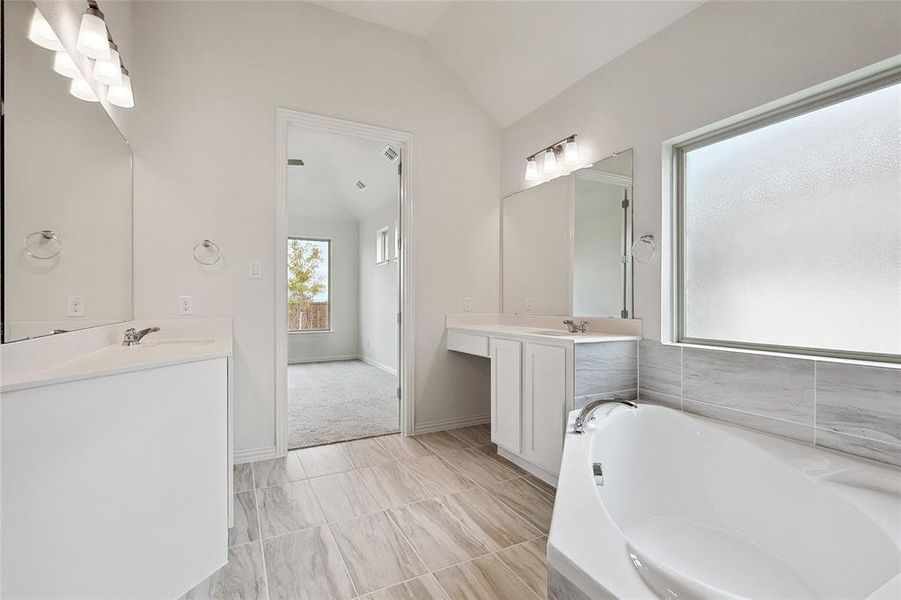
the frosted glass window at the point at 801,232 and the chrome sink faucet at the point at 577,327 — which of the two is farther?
the chrome sink faucet at the point at 577,327

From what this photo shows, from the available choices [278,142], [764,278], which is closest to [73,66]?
[278,142]

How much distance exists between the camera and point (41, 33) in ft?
4.16

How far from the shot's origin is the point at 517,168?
11.0ft

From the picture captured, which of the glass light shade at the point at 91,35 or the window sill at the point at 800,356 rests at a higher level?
the glass light shade at the point at 91,35

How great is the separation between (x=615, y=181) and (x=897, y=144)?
3.91 ft

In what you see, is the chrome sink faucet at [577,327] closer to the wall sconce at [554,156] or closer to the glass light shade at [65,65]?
the wall sconce at [554,156]

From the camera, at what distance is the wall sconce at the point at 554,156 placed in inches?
109

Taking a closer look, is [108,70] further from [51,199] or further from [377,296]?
[377,296]

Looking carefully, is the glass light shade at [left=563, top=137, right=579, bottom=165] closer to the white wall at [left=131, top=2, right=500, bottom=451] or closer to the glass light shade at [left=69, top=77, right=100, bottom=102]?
the white wall at [left=131, top=2, right=500, bottom=451]

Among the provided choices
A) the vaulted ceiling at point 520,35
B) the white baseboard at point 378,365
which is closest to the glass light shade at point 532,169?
the vaulted ceiling at point 520,35

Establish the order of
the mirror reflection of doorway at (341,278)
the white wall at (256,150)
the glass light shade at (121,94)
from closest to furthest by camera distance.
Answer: the glass light shade at (121,94) → the white wall at (256,150) → the mirror reflection of doorway at (341,278)

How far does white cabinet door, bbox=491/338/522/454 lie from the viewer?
2.46 meters

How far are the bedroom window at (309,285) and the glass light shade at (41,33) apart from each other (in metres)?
5.29

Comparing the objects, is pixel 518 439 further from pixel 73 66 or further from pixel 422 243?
pixel 73 66
